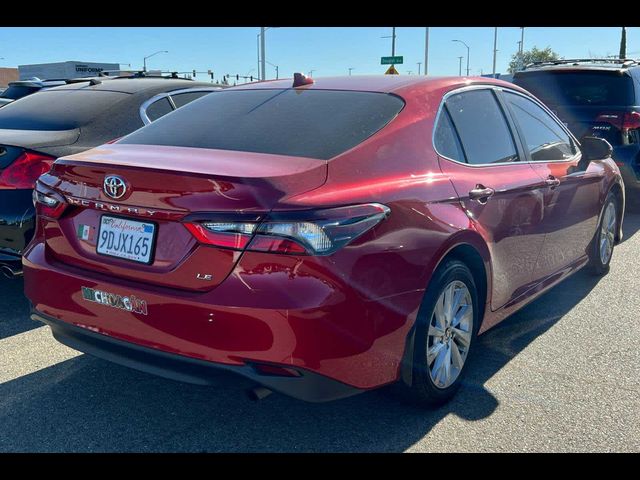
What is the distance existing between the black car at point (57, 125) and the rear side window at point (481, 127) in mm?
2601

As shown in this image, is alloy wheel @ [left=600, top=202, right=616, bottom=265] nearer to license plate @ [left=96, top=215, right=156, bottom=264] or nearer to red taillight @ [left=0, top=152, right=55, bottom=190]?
license plate @ [left=96, top=215, right=156, bottom=264]

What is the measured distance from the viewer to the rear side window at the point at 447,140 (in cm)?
331

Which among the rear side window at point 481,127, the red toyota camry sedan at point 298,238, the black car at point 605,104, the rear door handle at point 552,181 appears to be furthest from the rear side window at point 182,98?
the black car at point 605,104

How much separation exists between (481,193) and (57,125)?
319 centimetres

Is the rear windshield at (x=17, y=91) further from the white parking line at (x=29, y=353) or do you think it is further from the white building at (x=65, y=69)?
the white building at (x=65, y=69)

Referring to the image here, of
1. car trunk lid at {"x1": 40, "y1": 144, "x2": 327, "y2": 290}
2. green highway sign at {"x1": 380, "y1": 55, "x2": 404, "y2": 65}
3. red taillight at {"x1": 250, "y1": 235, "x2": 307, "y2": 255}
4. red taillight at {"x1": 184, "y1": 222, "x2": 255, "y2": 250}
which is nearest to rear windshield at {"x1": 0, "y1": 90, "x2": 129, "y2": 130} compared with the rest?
car trunk lid at {"x1": 40, "y1": 144, "x2": 327, "y2": 290}

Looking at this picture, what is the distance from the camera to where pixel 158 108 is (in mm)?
5516

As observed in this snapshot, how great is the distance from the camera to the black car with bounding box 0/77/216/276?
4.28 m

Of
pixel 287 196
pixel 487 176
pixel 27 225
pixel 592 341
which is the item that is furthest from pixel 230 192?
pixel 592 341

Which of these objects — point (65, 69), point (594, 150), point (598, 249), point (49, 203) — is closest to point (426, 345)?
point (49, 203)

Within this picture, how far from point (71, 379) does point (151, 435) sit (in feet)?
2.68

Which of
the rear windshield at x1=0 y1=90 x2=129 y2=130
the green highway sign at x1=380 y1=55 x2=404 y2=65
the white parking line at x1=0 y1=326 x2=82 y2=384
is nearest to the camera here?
the white parking line at x1=0 y1=326 x2=82 y2=384

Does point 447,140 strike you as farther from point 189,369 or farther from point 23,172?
point 23,172

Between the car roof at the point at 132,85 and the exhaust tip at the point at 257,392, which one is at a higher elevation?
the car roof at the point at 132,85
